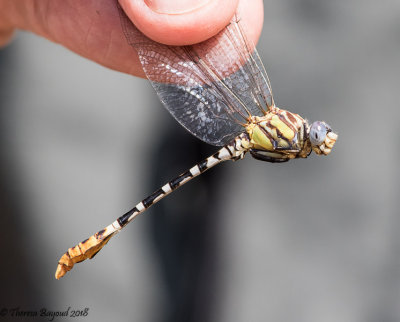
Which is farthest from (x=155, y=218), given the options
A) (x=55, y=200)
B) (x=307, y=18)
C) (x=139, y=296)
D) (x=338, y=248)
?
(x=307, y=18)

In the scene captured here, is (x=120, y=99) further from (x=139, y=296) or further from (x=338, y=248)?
(x=338, y=248)

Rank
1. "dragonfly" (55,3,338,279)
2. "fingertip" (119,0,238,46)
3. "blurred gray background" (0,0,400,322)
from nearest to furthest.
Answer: "fingertip" (119,0,238,46) < "dragonfly" (55,3,338,279) < "blurred gray background" (0,0,400,322)

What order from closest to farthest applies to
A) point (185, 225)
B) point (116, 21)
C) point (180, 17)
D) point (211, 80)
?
point (180, 17) < point (211, 80) < point (116, 21) < point (185, 225)

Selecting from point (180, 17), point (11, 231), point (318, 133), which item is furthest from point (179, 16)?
point (11, 231)

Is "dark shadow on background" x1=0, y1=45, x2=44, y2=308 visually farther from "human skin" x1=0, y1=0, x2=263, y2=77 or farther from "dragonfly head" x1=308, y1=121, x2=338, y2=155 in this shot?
"dragonfly head" x1=308, y1=121, x2=338, y2=155

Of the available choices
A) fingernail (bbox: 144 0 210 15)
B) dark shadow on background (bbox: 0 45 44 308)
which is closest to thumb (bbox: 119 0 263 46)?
fingernail (bbox: 144 0 210 15)

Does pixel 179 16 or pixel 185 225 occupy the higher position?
pixel 179 16

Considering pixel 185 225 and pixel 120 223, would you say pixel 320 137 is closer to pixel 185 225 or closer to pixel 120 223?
pixel 120 223
